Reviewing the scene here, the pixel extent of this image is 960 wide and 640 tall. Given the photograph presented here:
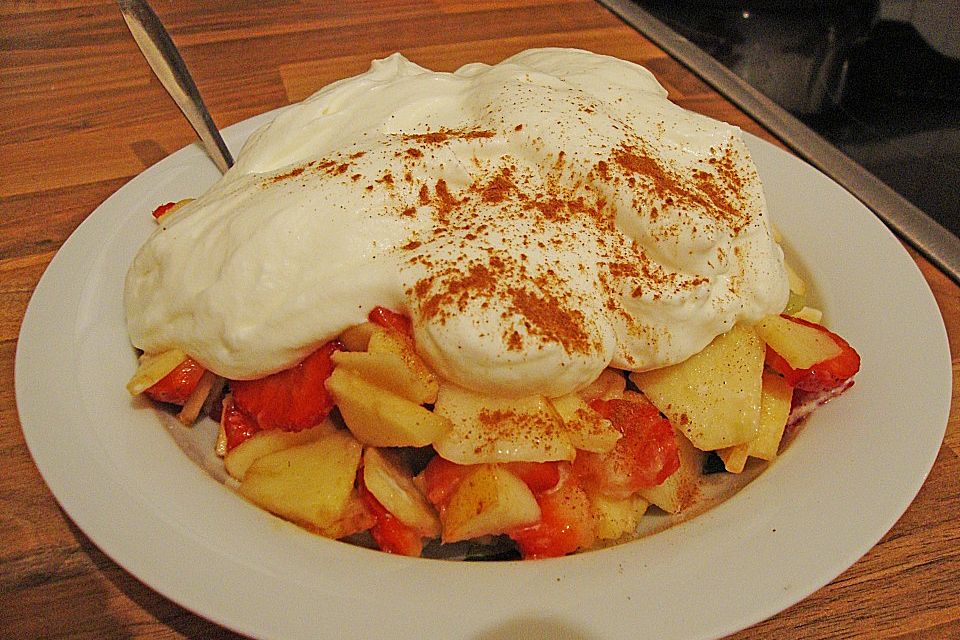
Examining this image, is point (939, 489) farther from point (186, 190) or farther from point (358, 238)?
point (186, 190)

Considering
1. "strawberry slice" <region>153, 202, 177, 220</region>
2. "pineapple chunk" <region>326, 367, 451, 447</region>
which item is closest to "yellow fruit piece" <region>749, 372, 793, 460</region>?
"pineapple chunk" <region>326, 367, 451, 447</region>

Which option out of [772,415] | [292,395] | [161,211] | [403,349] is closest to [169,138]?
[161,211]

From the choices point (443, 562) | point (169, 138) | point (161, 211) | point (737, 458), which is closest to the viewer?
point (443, 562)

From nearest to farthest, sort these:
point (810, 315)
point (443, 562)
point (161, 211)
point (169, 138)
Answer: point (443, 562), point (810, 315), point (161, 211), point (169, 138)

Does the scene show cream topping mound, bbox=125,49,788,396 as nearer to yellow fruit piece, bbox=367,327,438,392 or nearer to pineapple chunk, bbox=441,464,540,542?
yellow fruit piece, bbox=367,327,438,392

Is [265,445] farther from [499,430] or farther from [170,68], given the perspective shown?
[170,68]

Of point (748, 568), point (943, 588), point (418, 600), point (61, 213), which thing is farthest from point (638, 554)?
point (61, 213)

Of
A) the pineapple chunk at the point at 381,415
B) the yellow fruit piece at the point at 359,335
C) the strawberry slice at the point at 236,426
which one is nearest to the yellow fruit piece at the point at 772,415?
the pineapple chunk at the point at 381,415
